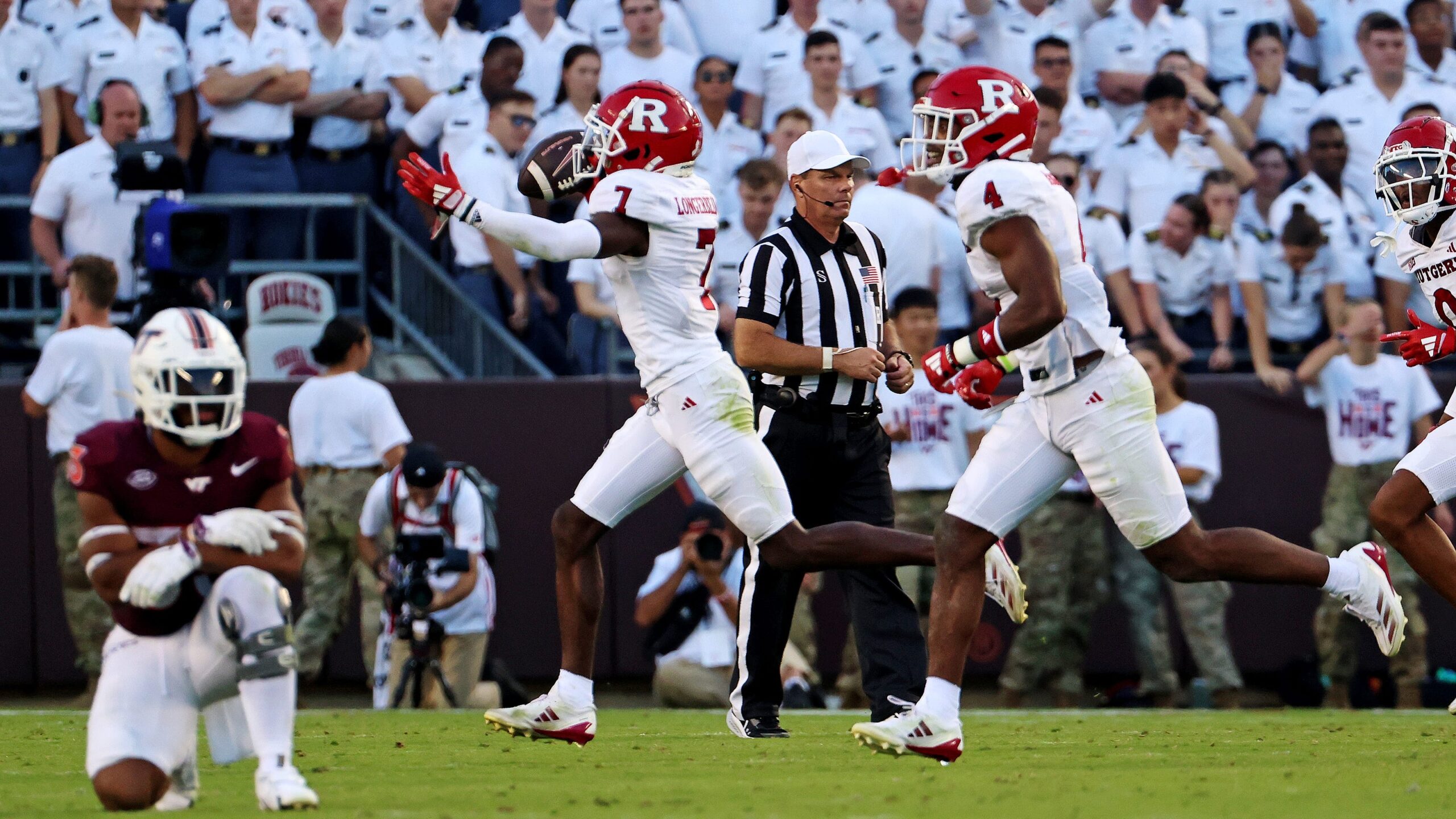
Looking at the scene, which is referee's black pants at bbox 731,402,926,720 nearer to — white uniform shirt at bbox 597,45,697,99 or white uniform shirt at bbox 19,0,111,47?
white uniform shirt at bbox 597,45,697,99

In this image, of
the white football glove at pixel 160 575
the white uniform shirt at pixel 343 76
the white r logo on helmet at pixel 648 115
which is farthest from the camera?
the white uniform shirt at pixel 343 76

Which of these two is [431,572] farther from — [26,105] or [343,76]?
[26,105]

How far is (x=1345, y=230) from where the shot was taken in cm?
1124

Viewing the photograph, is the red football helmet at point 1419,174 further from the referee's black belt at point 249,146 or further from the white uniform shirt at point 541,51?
the referee's black belt at point 249,146

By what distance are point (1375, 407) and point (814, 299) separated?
15.3 ft

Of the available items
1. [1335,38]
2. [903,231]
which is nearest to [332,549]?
[903,231]

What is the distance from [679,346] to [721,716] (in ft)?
8.25

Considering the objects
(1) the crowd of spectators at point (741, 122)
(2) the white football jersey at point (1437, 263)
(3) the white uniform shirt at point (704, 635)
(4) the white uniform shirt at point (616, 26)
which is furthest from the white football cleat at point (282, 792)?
(4) the white uniform shirt at point (616, 26)

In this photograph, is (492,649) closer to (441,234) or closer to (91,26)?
(441,234)

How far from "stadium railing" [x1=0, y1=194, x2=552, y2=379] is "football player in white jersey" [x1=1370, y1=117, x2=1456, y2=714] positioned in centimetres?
536

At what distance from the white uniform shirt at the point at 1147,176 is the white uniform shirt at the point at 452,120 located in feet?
11.9

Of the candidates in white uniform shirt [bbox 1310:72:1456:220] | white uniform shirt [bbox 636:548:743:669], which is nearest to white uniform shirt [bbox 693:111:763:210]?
white uniform shirt [bbox 636:548:743:669]

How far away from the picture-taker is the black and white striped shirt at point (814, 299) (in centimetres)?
674

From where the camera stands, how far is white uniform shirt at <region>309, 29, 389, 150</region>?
11.5m
